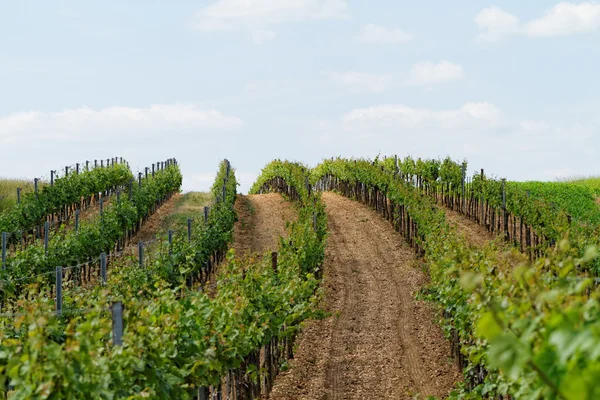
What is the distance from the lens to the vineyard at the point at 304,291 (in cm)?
562

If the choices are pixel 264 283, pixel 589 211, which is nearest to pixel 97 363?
pixel 264 283

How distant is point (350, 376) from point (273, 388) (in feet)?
4.78

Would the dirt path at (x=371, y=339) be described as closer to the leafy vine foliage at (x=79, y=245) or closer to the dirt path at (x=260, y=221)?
the dirt path at (x=260, y=221)

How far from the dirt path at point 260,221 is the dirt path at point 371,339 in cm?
298

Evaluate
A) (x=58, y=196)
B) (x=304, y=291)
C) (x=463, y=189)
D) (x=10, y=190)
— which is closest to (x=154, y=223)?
(x=58, y=196)

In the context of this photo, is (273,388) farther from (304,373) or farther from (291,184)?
(291,184)

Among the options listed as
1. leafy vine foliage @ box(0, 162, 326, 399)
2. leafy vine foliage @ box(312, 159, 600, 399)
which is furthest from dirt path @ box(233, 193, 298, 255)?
leafy vine foliage @ box(0, 162, 326, 399)

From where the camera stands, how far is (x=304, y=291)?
43.7ft

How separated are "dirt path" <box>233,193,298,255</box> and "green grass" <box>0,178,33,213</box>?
933cm

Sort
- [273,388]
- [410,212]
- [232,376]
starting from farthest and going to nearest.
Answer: [410,212] < [273,388] < [232,376]

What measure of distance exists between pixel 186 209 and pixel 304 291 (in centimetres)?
2287

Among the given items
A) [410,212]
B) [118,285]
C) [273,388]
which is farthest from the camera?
[410,212]

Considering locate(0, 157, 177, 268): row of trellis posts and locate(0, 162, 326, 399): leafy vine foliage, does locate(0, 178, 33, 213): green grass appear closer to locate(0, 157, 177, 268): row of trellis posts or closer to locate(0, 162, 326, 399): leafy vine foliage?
locate(0, 157, 177, 268): row of trellis posts

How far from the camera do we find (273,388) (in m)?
13.3
